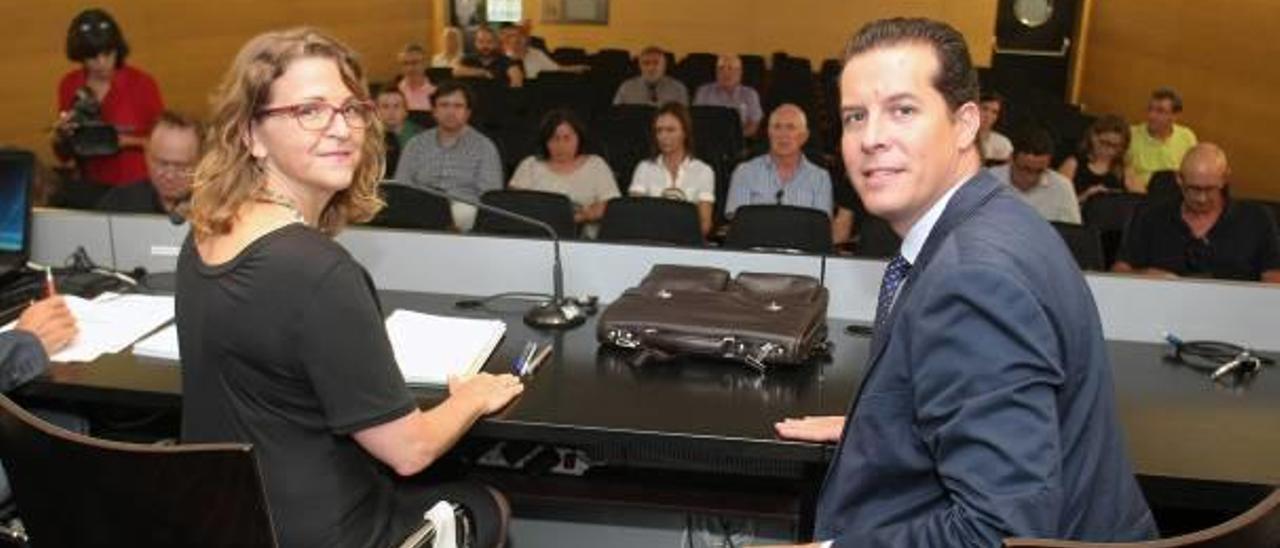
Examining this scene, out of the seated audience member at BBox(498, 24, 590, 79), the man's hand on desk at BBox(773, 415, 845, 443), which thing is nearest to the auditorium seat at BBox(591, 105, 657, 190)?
→ the seated audience member at BBox(498, 24, 590, 79)

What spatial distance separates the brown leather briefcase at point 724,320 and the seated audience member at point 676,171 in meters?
2.55

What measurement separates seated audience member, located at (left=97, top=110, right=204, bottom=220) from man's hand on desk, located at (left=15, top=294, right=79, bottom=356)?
116 cm

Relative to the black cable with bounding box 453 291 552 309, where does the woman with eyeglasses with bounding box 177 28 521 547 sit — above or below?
above

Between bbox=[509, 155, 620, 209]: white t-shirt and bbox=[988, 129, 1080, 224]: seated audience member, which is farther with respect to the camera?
bbox=[509, 155, 620, 209]: white t-shirt

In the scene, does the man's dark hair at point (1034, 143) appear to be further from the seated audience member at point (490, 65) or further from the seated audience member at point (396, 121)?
the seated audience member at point (490, 65)

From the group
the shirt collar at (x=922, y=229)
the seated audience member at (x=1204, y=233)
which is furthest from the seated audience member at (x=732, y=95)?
the shirt collar at (x=922, y=229)

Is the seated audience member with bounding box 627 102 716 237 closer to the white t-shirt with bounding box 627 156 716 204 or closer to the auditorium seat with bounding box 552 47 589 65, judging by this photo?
the white t-shirt with bounding box 627 156 716 204

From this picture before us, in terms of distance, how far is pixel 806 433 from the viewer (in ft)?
5.70

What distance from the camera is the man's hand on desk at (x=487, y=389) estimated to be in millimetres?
1789

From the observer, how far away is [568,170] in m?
4.90

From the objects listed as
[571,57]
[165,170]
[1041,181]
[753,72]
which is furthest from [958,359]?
[571,57]

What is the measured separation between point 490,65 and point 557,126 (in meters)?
Result: 4.55

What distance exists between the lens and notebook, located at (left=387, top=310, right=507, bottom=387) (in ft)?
6.51

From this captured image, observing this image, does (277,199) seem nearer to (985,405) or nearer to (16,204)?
(985,405)
